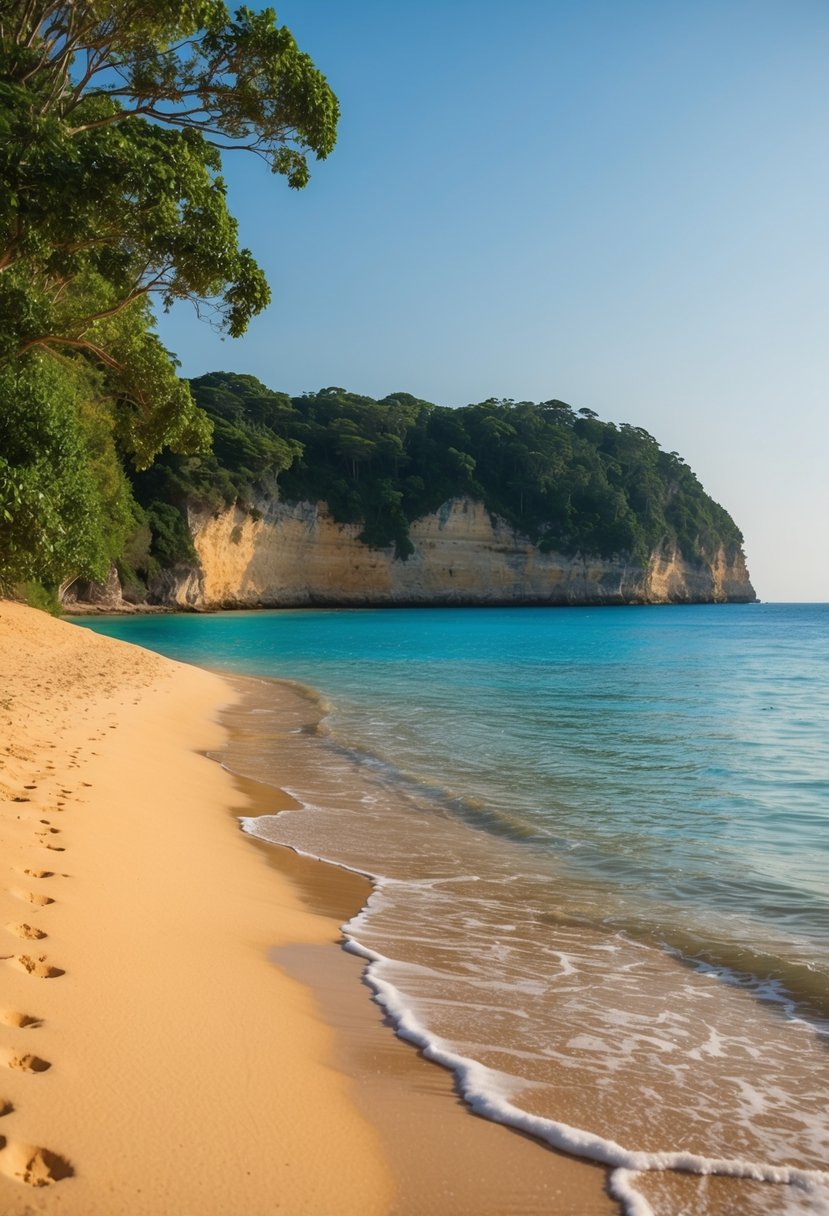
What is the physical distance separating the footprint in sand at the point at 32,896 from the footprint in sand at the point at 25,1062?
1.55 m

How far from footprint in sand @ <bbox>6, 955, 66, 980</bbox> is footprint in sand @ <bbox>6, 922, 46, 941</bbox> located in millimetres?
264

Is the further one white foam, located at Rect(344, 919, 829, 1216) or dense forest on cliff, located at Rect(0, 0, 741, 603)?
dense forest on cliff, located at Rect(0, 0, 741, 603)

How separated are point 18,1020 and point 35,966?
1.68ft

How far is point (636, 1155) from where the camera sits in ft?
8.96

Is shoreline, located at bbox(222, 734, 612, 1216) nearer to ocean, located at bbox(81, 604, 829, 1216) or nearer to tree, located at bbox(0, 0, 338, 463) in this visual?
ocean, located at bbox(81, 604, 829, 1216)

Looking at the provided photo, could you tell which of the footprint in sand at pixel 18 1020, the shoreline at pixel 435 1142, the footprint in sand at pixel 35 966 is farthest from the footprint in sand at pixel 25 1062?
the shoreline at pixel 435 1142

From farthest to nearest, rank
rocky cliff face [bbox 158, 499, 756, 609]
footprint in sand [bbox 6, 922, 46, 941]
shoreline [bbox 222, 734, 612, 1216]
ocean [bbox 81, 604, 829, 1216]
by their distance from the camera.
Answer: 1. rocky cliff face [bbox 158, 499, 756, 609]
2. footprint in sand [bbox 6, 922, 46, 941]
3. ocean [bbox 81, 604, 829, 1216]
4. shoreline [bbox 222, 734, 612, 1216]

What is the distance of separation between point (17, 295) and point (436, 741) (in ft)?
28.2

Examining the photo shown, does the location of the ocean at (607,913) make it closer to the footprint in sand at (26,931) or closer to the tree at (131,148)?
the footprint in sand at (26,931)

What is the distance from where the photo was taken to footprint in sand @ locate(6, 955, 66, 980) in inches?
130

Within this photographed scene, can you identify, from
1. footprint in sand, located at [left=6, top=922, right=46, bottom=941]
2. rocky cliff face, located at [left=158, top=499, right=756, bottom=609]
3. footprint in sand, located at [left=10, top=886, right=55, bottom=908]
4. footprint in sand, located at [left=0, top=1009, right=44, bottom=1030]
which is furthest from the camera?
rocky cliff face, located at [left=158, top=499, right=756, bottom=609]

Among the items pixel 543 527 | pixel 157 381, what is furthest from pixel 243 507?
pixel 157 381

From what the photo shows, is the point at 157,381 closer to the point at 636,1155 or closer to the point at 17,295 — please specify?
the point at 17,295

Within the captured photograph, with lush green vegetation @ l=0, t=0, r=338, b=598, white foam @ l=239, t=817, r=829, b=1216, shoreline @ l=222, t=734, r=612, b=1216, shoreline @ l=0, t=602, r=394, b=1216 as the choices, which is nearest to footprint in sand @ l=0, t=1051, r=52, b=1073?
shoreline @ l=0, t=602, r=394, b=1216
